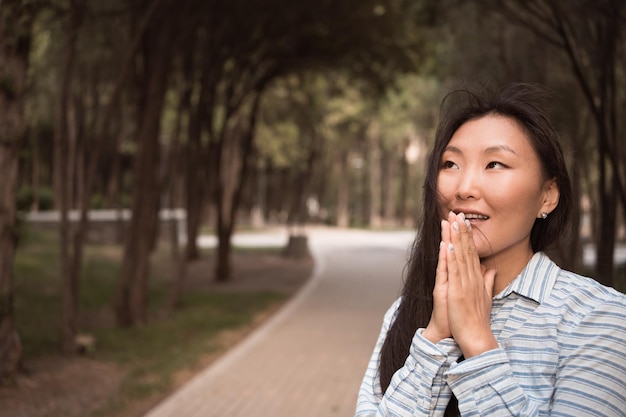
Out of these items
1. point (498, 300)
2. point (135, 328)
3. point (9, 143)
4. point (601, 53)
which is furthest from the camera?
point (135, 328)

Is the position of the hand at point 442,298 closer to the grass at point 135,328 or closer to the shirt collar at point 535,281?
the shirt collar at point 535,281

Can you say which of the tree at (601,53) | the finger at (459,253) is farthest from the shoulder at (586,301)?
the tree at (601,53)

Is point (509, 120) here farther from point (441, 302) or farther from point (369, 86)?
point (369, 86)

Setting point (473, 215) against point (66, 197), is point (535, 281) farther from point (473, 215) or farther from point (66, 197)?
point (66, 197)

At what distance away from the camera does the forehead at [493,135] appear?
5.82 feet

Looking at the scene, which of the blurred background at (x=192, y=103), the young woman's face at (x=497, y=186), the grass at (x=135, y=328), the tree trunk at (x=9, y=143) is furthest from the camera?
the grass at (x=135, y=328)

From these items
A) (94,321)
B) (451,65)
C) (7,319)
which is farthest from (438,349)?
(451,65)

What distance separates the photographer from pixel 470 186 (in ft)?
5.78

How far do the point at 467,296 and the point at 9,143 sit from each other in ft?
20.0

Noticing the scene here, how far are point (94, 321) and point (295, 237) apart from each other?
13.6 meters

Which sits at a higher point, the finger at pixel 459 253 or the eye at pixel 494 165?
the eye at pixel 494 165

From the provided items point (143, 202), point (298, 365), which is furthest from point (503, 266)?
point (143, 202)

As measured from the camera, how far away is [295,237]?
24297 millimetres

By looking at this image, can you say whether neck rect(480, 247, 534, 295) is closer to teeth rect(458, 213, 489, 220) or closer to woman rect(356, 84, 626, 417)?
woman rect(356, 84, 626, 417)
